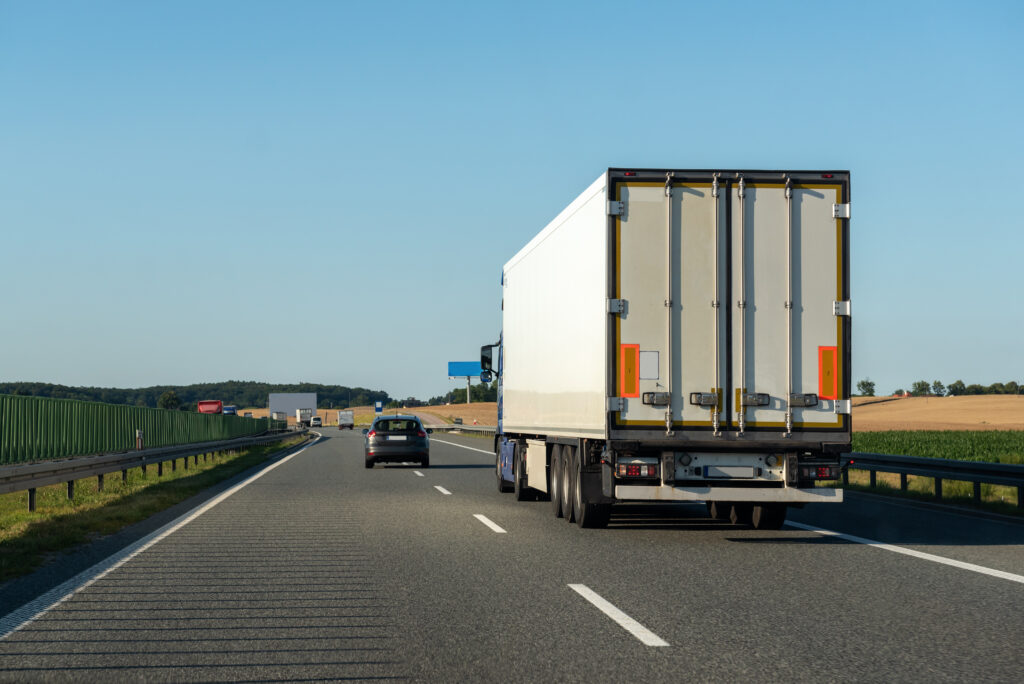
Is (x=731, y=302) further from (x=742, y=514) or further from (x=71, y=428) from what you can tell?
(x=71, y=428)

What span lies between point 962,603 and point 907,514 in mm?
6658

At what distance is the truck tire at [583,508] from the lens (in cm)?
1190

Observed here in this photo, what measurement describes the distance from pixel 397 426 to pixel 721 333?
17.6 m

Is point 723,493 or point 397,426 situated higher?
point 397,426

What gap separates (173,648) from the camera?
614cm

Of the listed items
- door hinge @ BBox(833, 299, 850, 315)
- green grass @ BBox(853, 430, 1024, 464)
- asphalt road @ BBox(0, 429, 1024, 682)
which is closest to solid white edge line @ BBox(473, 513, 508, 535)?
asphalt road @ BBox(0, 429, 1024, 682)

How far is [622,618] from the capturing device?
695 centimetres

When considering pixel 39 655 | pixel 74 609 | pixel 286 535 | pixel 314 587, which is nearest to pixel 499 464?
pixel 286 535

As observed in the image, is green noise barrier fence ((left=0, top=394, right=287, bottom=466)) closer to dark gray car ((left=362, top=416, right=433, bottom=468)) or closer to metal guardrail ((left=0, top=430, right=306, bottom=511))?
metal guardrail ((left=0, top=430, right=306, bottom=511))

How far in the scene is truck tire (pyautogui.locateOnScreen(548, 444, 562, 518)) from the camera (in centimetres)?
1329

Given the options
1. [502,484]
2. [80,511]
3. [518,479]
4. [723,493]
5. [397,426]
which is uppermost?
[397,426]

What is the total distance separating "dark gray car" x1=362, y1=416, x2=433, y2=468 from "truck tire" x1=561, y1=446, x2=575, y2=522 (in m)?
13.9

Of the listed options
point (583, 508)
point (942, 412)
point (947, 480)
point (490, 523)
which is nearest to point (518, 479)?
point (490, 523)

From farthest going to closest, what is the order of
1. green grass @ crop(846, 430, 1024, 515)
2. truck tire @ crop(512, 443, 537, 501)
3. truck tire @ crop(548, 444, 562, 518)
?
1. truck tire @ crop(512, 443, 537, 501)
2. green grass @ crop(846, 430, 1024, 515)
3. truck tire @ crop(548, 444, 562, 518)
